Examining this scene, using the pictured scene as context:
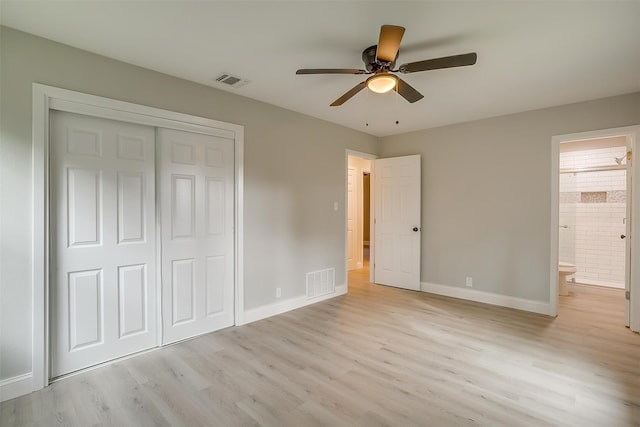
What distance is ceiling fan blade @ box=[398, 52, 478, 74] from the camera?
197 centimetres

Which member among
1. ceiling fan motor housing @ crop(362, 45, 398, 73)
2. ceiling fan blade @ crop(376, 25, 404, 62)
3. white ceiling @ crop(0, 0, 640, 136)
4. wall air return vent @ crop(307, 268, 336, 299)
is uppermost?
white ceiling @ crop(0, 0, 640, 136)

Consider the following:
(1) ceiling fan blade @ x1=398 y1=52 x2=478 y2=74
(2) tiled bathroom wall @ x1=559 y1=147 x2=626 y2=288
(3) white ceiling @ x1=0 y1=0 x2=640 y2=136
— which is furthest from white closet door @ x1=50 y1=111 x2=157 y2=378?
(2) tiled bathroom wall @ x1=559 y1=147 x2=626 y2=288

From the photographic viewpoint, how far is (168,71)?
9.37 ft

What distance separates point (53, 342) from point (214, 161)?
201 cm

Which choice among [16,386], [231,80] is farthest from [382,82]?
[16,386]

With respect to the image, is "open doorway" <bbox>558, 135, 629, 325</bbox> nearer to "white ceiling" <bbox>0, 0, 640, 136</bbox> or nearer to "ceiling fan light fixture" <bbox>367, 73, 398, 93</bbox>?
"white ceiling" <bbox>0, 0, 640, 136</bbox>

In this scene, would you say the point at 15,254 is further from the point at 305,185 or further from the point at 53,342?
the point at 305,185

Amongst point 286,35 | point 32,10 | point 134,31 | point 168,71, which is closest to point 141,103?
point 168,71

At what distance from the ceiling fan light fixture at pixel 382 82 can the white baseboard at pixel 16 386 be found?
129 inches

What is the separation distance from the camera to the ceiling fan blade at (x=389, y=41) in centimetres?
177

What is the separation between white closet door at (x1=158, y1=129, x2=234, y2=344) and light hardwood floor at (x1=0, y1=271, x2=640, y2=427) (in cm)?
24

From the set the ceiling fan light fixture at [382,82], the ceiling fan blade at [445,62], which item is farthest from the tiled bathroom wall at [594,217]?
the ceiling fan light fixture at [382,82]

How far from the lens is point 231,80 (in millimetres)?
3053

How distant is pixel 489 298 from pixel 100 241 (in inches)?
181
